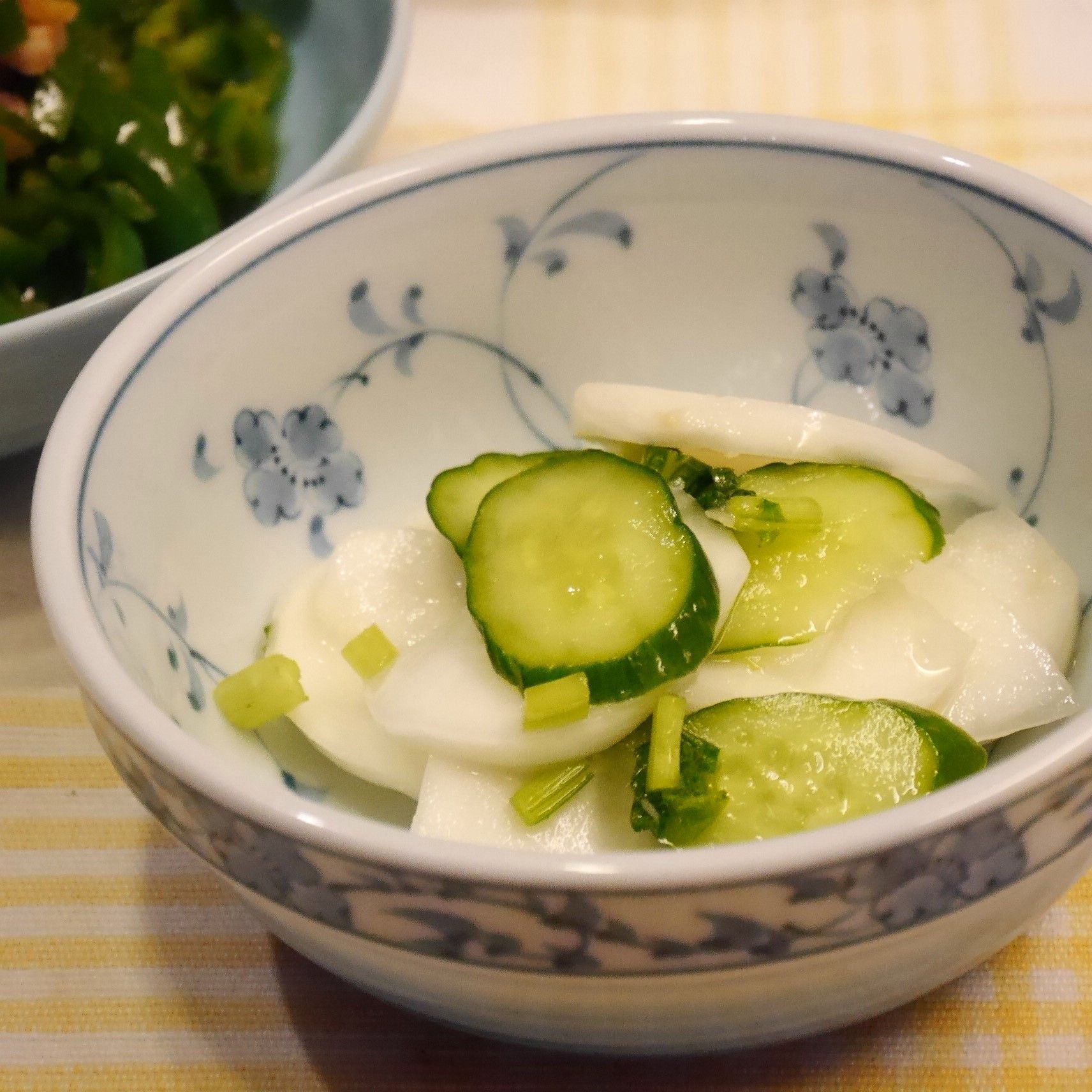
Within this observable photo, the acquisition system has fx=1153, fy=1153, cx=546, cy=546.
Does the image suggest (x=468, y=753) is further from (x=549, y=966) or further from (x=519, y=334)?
(x=519, y=334)

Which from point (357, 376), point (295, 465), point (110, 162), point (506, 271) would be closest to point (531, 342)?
point (506, 271)

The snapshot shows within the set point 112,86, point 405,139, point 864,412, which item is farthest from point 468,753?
point 405,139

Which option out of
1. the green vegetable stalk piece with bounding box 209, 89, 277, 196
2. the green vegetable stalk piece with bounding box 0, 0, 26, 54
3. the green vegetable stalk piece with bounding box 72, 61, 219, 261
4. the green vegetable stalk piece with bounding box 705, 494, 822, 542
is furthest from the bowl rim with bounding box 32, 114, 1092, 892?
the green vegetable stalk piece with bounding box 0, 0, 26, 54

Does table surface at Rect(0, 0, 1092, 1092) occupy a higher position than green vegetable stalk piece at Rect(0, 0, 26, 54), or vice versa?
green vegetable stalk piece at Rect(0, 0, 26, 54)

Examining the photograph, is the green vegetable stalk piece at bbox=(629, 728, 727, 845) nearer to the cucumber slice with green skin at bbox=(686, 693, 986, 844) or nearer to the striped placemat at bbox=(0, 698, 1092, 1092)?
the cucumber slice with green skin at bbox=(686, 693, 986, 844)

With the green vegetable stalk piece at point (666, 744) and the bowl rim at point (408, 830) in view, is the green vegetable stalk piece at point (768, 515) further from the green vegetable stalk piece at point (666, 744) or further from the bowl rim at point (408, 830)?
the bowl rim at point (408, 830)

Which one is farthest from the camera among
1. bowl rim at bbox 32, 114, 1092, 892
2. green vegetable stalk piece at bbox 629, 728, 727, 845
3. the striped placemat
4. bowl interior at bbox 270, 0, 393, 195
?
bowl interior at bbox 270, 0, 393, 195
